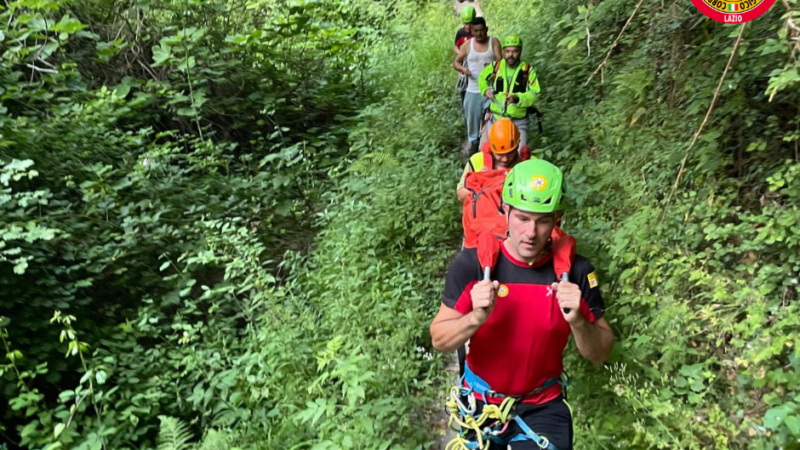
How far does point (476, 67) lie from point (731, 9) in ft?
17.2

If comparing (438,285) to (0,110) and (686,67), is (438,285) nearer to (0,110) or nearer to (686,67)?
(686,67)

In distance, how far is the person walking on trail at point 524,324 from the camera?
2410mm

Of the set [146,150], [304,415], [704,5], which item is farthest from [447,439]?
[146,150]

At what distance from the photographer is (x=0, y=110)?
5359mm

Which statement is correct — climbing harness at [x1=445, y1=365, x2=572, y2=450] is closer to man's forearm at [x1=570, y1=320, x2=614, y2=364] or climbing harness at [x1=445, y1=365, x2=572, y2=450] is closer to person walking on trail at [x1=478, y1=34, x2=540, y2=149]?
man's forearm at [x1=570, y1=320, x2=614, y2=364]

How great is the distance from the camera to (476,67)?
8.28 m

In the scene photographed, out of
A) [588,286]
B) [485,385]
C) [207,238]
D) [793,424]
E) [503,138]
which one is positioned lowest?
[207,238]

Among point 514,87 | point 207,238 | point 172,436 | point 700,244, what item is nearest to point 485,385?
point 172,436

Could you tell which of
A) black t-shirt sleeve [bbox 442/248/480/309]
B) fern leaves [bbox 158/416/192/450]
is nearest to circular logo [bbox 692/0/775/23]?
black t-shirt sleeve [bbox 442/248/480/309]

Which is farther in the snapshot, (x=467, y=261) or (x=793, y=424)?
(x=793, y=424)

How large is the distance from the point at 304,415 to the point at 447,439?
1.32 metres

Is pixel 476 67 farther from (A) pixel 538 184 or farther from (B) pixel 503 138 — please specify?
(A) pixel 538 184

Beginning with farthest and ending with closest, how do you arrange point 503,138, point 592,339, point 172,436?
point 503,138 < point 172,436 < point 592,339

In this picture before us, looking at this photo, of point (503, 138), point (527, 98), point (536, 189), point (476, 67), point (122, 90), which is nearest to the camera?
point (536, 189)
